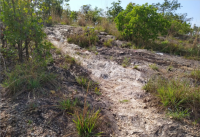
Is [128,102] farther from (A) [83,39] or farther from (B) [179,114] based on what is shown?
(A) [83,39]

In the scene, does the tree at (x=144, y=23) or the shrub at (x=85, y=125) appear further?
the tree at (x=144, y=23)

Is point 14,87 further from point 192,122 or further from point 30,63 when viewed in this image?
point 192,122

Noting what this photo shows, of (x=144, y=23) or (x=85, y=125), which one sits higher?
(x=144, y=23)

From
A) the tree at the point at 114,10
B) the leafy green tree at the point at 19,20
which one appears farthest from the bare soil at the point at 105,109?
the tree at the point at 114,10

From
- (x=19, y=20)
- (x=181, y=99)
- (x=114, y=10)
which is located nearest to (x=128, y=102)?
(x=181, y=99)

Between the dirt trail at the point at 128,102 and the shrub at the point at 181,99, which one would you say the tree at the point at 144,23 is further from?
the shrub at the point at 181,99

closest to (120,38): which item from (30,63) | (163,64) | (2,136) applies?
(163,64)

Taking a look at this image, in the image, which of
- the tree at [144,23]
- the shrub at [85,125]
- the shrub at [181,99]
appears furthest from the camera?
the tree at [144,23]

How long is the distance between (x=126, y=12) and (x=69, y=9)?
6.47 m

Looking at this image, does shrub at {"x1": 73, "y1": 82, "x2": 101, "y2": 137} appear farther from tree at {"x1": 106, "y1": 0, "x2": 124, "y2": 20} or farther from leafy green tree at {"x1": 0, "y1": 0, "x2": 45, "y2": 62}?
tree at {"x1": 106, "y1": 0, "x2": 124, "y2": 20}

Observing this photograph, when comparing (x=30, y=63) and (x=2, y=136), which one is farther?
(x=30, y=63)

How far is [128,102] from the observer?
3006 millimetres

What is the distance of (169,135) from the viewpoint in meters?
2.16

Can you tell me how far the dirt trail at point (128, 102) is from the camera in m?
2.23
